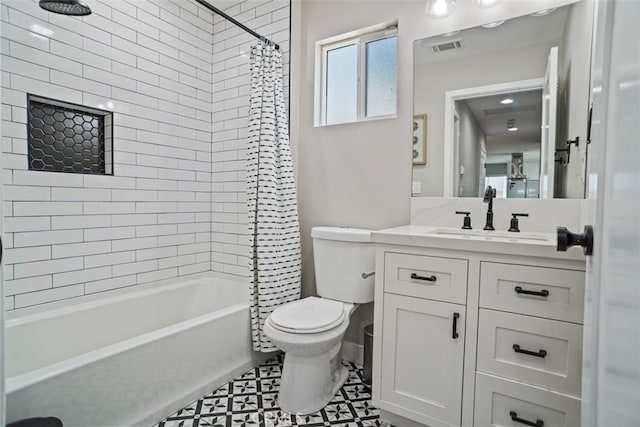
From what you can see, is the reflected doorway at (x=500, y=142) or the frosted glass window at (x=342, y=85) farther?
the frosted glass window at (x=342, y=85)

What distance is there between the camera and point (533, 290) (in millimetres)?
1242

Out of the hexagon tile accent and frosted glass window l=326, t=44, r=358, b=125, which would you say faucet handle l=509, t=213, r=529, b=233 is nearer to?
frosted glass window l=326, t=44, r=358, b=125

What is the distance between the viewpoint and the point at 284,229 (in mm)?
2164

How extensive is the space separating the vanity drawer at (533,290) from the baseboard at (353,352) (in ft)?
3.68

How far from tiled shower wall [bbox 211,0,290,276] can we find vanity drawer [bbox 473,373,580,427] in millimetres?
1758

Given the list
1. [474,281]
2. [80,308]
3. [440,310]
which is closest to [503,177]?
[474,281]

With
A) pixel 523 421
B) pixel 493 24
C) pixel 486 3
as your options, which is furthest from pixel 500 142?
pixel 523 421

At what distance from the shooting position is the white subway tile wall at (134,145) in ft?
5.74

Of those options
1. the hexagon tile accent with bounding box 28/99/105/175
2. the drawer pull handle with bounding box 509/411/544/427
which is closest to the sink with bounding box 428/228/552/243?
the drawer pull handle with bounding box 509/411/544/427

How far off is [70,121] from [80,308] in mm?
1091

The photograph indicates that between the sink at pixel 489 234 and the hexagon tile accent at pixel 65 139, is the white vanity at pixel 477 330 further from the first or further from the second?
the hexagon tile accent at pixel 65 139

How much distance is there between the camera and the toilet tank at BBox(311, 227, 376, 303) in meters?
1.93

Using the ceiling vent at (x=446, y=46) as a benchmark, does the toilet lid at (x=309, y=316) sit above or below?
below

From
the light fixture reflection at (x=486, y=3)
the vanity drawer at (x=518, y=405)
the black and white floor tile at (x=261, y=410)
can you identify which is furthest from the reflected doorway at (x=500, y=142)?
the black and white floor tile at (x=261, y=410)
